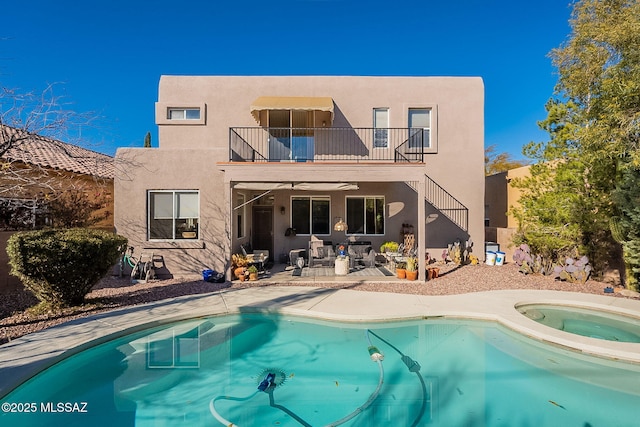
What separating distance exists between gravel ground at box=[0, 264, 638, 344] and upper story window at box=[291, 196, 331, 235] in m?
4.97

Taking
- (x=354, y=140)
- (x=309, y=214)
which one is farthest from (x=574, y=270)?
(x=309, y=214)

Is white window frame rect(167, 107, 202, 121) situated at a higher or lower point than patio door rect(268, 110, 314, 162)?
higher

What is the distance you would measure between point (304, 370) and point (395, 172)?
8494 mm

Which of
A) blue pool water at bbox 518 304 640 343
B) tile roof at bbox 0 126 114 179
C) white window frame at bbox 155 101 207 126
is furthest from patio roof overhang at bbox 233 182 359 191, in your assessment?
blue pool water at bbox 518 304 640 343

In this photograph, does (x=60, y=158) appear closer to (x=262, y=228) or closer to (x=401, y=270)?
(x=262, y=228)

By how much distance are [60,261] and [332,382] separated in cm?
768

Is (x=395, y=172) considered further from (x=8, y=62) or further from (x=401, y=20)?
(x=8, y=62)

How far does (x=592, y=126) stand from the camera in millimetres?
10086

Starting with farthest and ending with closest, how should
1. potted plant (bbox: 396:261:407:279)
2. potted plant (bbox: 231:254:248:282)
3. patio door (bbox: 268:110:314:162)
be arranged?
1. patio door (bbox: 268:110:314:162)
2. potted plant (bbox: 396:261:407:279)
3. potted plant (bbox: 231:254:248:282)

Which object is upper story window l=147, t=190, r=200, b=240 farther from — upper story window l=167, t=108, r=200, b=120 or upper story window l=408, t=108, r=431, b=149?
upper story window l=408, t=108, r=431, b=149

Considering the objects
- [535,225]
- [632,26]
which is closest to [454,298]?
[535,225]

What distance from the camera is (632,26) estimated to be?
8.79m

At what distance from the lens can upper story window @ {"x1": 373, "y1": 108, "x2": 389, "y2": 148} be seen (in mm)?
16422

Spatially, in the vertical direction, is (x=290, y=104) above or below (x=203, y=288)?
above
